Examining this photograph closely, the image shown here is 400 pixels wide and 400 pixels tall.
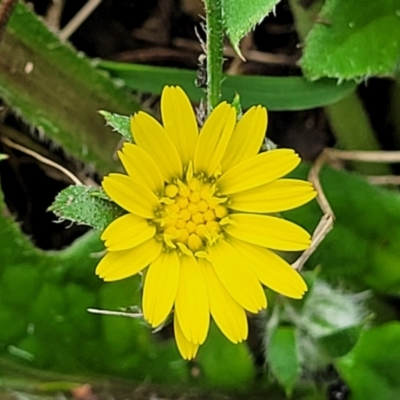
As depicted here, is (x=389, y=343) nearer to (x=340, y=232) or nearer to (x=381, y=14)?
(x=340, y=232)

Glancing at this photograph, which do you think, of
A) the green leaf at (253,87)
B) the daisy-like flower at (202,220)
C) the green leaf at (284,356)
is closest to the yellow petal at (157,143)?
the daisy-like flower at (202,220)

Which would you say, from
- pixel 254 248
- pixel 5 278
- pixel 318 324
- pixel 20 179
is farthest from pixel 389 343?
pixel 20 179

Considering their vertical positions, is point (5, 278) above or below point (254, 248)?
below

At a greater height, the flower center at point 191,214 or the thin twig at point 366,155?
the flower center at point 191,214

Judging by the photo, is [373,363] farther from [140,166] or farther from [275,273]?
[140,166]

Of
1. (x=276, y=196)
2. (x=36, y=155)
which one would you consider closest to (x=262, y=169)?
(x=276, y=196)

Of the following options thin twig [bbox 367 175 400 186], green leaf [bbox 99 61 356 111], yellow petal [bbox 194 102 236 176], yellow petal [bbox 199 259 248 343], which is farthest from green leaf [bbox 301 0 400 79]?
yellow petal [bbox 199 259 248 343]

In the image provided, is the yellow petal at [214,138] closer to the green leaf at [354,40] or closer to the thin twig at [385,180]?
the green leaf at [354,40]
